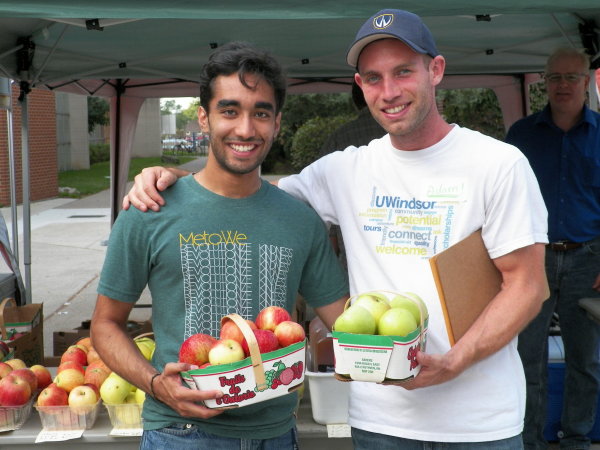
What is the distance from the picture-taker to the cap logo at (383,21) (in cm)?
197

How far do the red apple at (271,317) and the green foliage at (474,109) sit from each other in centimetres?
1662

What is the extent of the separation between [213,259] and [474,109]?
1807 cm

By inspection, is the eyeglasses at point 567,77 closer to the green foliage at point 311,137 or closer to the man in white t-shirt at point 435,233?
the man in white t-shirt at point 435,233

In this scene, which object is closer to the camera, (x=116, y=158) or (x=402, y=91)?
(x=402, y=91)

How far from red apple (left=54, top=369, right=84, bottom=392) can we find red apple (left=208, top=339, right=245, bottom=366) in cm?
154

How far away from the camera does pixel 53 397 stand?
9.64ft

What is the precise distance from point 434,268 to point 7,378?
6.51 feet

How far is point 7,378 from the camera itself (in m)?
2.99

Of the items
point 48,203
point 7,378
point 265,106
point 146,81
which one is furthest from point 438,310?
point 48,203

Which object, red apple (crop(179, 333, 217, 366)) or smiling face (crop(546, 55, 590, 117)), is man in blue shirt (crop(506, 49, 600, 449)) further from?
red apple (crop(179, 333, 217, 366))

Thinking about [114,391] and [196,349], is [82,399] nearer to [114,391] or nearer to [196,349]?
[114,391]

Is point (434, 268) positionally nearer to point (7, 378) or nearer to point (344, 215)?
point (344, 215)

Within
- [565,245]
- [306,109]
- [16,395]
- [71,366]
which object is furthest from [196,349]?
[306,109]

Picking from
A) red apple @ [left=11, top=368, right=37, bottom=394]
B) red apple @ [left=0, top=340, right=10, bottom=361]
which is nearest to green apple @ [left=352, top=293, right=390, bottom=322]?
red apple @ [left=11, top=368, right=37, bottom=394]
